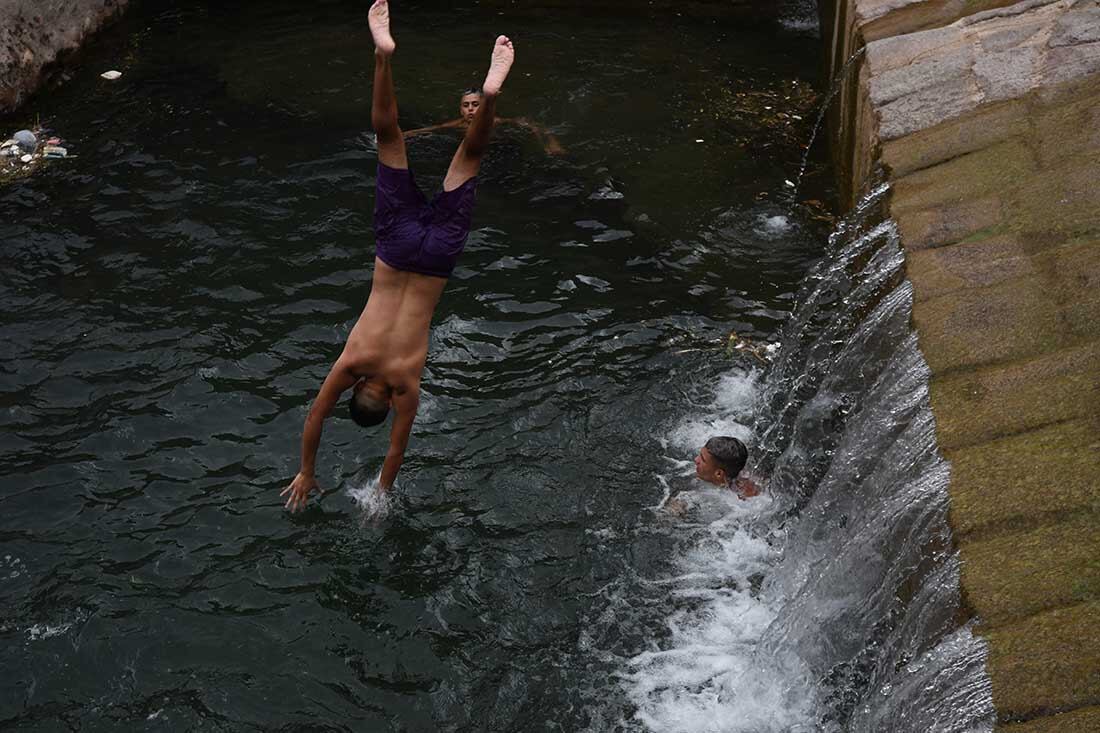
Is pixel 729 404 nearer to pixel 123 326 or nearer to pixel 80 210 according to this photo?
pixel 123 326

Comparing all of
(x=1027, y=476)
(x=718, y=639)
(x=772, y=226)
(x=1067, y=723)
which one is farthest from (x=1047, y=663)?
(x=772, y=226)

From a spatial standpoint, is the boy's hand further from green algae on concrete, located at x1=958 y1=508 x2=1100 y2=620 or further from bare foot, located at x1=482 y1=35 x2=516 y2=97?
green algae on concrete, located at x1=958 y1=508 x2=1100 y2=620

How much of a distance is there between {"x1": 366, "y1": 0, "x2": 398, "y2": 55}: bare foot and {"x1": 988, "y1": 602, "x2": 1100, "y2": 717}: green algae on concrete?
3817 mm

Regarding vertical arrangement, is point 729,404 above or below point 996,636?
below

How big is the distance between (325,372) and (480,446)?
4.78 ft

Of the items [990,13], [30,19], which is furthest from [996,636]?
[30,19]

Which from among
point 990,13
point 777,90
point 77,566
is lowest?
point 77,566

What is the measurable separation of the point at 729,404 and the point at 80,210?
6031 mm

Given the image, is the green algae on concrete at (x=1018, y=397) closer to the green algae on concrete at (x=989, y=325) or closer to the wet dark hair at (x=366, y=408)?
the green algae on concrete at (x=989, y=325)

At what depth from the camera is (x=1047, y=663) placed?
13.1ft

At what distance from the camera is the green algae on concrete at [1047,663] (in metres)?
3.88

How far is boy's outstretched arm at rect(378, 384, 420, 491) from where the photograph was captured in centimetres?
643

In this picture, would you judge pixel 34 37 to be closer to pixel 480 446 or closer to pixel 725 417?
pixel 480 446

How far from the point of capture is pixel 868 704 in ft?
16.6
